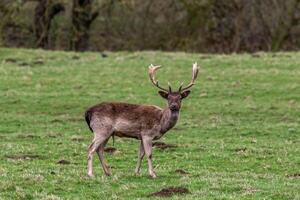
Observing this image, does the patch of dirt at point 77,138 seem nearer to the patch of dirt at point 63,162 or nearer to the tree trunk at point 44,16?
the patch of dirt at point 63,162

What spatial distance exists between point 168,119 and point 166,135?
6879 millimetres

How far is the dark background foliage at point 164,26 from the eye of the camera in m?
41.9

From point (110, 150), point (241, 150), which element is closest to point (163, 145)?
point (110, 150)

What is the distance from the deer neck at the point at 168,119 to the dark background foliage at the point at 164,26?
92.1 feet

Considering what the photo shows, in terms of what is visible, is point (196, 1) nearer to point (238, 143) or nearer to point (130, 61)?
point (130, 61)

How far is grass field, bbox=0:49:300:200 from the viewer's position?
12.5 meters

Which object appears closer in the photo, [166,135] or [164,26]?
[166,135]

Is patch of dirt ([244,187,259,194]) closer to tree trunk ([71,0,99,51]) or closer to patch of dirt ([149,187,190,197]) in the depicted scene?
patch of dirt ([149,187,190,197])

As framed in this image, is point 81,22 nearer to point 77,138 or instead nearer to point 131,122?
point 77,138

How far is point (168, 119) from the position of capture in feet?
44.8

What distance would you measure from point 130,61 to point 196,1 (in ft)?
32.6

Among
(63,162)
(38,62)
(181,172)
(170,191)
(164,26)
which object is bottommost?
(38,62)

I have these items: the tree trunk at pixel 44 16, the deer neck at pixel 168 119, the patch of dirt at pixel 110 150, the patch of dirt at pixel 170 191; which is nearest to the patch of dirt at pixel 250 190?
the patch of dirt at pixel 170 191

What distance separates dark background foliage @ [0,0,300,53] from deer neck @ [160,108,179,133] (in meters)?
28.1
